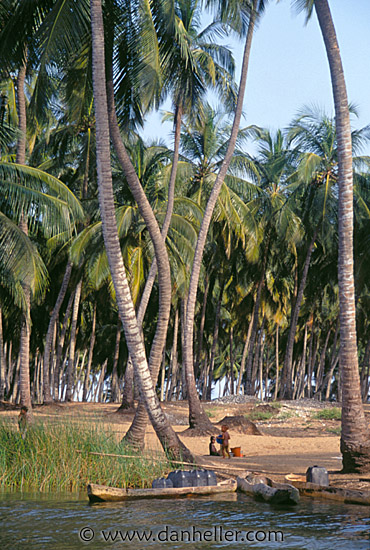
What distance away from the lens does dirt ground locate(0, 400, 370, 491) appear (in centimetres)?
1289

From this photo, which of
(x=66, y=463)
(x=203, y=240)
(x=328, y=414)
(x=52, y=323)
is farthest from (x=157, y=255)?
(x=52, y=323)

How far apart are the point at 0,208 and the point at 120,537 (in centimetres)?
1440

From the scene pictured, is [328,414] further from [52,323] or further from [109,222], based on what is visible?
[109,222]

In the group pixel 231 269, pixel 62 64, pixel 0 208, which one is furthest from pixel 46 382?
pixel 62 64

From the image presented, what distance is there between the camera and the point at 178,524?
28.1 feet

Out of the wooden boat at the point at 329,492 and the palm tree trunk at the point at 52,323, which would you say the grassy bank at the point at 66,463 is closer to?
the wooden boat at the point at 329,492

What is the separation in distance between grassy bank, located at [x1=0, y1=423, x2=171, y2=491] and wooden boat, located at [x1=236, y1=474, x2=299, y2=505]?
1660 mm

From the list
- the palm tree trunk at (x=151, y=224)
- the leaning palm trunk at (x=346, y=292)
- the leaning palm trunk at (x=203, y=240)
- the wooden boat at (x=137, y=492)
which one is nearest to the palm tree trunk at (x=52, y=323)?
the leaning palm trunk at (x=203, y=240)

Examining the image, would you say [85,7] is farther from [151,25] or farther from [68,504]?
[68,504]

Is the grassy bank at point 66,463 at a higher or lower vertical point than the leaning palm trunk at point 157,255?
lower

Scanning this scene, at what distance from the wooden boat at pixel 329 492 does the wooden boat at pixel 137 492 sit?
4.83 feet

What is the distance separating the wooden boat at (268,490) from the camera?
1013cm

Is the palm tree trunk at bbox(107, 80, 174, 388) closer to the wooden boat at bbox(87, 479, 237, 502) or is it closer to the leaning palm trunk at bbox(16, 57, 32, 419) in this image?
the wooden boat at bbox(87, 479, 237, 502)

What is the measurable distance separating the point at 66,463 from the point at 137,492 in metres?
1.70
